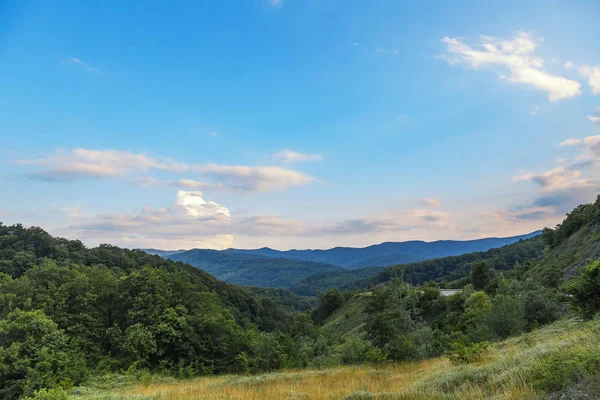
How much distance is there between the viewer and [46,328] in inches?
687

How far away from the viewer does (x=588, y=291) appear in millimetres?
12227

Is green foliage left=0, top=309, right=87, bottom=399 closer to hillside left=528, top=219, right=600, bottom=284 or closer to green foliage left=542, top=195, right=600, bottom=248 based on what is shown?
hillside left=528, top=219, right=600, bottom=284

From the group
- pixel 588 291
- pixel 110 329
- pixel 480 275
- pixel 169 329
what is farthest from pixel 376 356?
pixel 480 275

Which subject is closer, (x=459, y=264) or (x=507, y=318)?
(x=507, y=318)

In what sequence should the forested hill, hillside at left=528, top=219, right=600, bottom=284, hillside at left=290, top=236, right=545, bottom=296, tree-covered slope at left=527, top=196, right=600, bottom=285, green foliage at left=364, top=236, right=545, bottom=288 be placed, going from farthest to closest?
green foliage at left=364, top=236, right=545, bottom=288, hillside at left=290, top=236, right=545, bottom=296, tree-covered slope at left=527, top=196, right=600, bottom=285, hillside at left=528, top=219, right=600, bottom=284, the forested hill

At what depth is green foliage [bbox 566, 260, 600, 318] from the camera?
12031 millimetres

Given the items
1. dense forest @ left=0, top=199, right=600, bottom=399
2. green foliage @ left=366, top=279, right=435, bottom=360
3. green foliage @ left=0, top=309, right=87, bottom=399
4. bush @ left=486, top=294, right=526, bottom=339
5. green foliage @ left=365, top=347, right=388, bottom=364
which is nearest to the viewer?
green foliage @ left=0, top=309, right=87, bottom=399

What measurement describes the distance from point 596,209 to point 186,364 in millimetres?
55347

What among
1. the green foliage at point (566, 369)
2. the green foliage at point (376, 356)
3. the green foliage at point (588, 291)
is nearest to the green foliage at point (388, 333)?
the green foliage at point (376, 356)

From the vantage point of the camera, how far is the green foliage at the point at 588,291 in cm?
1203

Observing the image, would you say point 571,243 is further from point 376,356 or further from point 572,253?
point 376,356

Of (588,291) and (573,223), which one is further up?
(573,223)

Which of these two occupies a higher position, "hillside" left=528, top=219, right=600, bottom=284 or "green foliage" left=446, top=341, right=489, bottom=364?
"hillside" left=528, top=219, right=600, bottom=284

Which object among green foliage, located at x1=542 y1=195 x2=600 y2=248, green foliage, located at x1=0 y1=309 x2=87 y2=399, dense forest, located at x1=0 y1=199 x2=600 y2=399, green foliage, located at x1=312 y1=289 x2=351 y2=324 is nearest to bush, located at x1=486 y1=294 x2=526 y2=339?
dense forest, located at x1=0 y1=199 x2=600 y2=399
